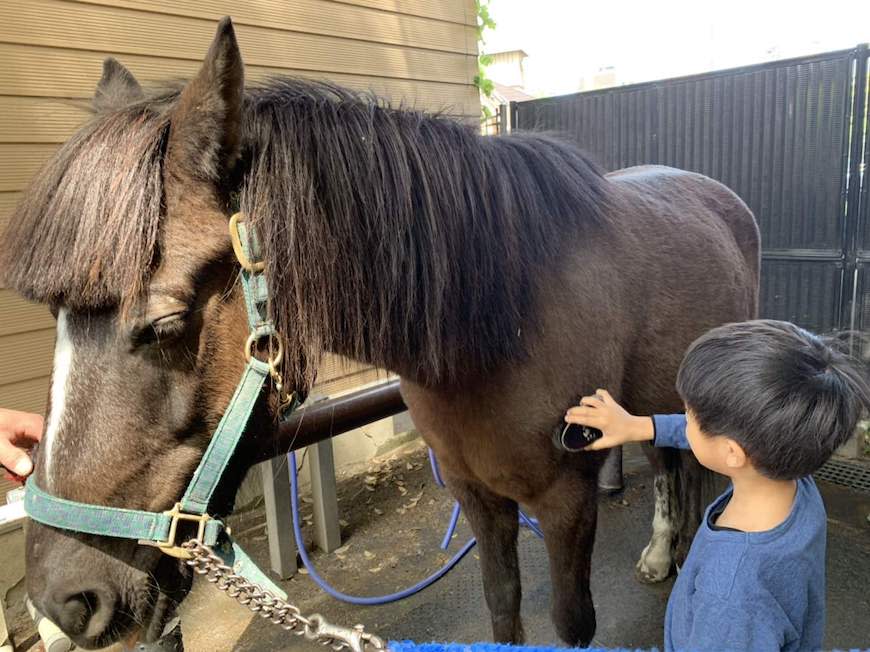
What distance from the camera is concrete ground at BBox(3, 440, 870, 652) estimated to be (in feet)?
8.84

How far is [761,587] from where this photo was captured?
1.08m

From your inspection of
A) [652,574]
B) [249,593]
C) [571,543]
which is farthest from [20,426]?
[652,574]

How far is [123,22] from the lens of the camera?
10.2 ft

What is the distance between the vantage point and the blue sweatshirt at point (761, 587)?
3.48 ft

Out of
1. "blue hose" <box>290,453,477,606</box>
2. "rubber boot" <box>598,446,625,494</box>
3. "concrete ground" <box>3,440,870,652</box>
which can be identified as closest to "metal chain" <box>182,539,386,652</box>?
"concrete ground" <box>3,440,870,652</box>

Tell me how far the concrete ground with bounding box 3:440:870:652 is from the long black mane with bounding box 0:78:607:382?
1.76 metres

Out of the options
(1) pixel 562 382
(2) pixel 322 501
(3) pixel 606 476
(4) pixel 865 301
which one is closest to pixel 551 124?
(4) pixel 865 301

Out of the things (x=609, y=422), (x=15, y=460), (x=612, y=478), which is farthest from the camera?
(x=612, y=478)

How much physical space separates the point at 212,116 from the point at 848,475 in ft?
14.5

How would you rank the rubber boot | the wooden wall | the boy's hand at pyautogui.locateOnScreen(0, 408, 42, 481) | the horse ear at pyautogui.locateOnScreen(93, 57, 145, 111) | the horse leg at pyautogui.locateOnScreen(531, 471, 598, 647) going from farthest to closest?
the rubber boot, the wooden wall, the horse leg at pyautogui.locateOnScreen(531, 471, 598, 647), the boy's hand at pyautogui.locateOnScreen(0, 408, 42, 481), the horse ear at pyautogui.locateOnScreen(93, 57, 145, 111)

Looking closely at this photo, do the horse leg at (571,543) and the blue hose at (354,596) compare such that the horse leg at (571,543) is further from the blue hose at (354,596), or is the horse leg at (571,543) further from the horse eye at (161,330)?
the horse eye at (161,330)

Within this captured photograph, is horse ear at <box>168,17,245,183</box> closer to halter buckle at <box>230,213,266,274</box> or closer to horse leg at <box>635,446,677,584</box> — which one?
halter buckle at <box>230,213,266,274</box>

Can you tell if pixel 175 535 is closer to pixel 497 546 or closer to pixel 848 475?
pixel 497 546

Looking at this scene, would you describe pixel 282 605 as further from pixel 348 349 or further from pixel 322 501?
pixel 322 501
